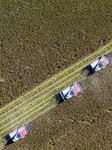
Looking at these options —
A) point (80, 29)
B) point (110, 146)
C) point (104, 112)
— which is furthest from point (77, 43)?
point (110, 146)

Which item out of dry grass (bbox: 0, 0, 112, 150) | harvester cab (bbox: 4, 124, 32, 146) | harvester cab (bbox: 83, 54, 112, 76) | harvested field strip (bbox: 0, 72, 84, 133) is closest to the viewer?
harvester cab (bbox: 83, 54, 112, 76)

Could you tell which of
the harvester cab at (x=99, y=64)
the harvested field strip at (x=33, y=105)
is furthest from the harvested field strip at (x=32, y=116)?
the harvester cab at (x=99, y=64)

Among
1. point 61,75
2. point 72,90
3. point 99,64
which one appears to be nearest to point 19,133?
point 72,90

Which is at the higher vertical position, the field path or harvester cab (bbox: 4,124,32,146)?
Result: the field path

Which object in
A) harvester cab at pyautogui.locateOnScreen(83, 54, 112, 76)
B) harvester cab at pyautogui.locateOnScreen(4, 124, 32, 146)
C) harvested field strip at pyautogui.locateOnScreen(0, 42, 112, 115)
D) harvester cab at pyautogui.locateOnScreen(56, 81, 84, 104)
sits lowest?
harvester cab at pyautogui.locateOnScreen(4, 124, 32, 146)

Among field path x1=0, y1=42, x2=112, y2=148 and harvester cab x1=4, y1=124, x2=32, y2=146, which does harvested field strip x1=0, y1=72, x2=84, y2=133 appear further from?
harvester cab x1=4, y1=124, x2=32, y2=146

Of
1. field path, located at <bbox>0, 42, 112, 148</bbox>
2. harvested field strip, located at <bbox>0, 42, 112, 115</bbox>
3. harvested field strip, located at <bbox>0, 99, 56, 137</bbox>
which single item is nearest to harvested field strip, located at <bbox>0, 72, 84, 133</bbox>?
field path, located at <bbox>0, 42, 112, 148</bbox>

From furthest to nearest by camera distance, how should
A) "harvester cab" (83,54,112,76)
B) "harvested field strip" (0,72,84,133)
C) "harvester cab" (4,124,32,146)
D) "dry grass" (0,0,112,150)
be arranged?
"harvested field strip" (0,72,84,133) → "dry grass" (0,0,112,150) → "harvester cab" (4,124,32,146) → "harvester cab" (83,54,112,76)

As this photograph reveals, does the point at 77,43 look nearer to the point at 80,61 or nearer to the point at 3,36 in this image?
the point at 80,61
